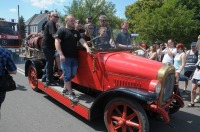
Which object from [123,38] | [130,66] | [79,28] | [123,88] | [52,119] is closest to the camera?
[123,88]

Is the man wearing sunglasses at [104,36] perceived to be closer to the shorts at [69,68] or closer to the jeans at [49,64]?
the shorts at [69,68]

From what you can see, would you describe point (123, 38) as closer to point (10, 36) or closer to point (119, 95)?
point (119, 95)

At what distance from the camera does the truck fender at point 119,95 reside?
3666 mm

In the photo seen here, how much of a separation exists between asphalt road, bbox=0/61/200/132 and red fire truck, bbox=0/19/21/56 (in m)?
10.9

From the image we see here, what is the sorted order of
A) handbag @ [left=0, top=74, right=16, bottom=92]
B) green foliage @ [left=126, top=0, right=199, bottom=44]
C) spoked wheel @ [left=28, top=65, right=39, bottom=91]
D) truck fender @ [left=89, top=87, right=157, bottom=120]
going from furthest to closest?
green foliage @ [left=126, top=0, right=199, bottom=44] < spoked wheel @ [left=28, top=65, right=39, bottom=91] < truck fender @ [left=89, top=87, right=157, bottom=120] < handbag @ [left=0, top=74, right=16, bottom=92]

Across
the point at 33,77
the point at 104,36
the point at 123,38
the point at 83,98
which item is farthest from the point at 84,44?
the point at 33,77

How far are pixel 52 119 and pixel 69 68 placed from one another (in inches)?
42.6

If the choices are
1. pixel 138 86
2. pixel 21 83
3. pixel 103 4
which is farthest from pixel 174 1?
pixel 138 86

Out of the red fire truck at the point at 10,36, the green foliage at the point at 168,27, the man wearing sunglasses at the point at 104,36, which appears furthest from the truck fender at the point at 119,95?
the green foliage at the point at 168,27

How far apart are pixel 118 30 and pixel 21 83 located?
446 centimetres

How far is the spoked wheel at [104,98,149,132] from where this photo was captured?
376cm

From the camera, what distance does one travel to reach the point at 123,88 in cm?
394

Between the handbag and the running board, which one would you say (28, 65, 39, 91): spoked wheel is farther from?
the handbag

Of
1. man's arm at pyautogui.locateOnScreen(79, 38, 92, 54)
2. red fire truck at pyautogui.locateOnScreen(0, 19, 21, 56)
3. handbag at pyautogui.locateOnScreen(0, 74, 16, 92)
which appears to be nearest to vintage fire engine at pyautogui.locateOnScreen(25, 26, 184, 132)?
man's arm at pyautogui.locateOnScreen(79, 38, 92, 54)
